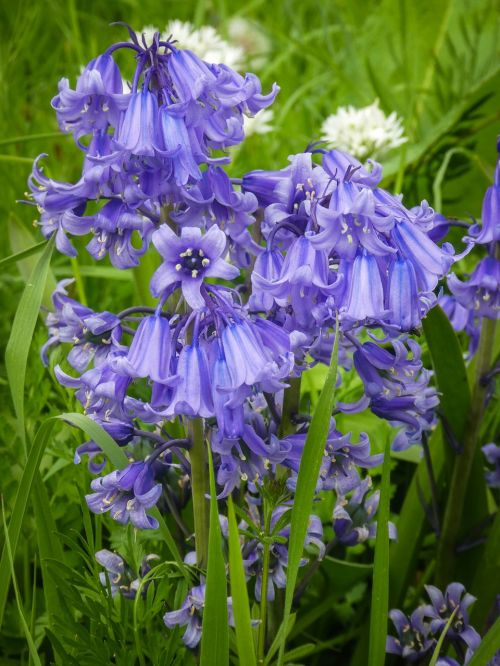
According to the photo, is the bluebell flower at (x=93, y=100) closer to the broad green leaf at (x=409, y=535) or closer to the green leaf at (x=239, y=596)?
the green leaf at (x=239, y=596)

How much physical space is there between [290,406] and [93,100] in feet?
1.56

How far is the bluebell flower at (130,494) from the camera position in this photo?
105cm

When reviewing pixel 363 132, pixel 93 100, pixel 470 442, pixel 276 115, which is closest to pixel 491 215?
pixel 470 442

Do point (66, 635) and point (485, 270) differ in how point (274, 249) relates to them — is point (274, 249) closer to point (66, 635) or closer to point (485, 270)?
point (485, 270)

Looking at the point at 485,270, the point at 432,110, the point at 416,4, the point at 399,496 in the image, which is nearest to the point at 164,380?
the point at 485,270

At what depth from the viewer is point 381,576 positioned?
3.51 ft

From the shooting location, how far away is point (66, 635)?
3.66 feet

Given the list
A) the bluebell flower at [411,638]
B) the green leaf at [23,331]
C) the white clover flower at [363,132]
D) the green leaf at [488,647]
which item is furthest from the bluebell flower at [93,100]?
the white clover flower at [363,132]

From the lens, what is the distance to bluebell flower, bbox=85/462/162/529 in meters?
1.05

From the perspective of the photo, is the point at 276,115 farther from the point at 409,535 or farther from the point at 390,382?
the point at 390,382

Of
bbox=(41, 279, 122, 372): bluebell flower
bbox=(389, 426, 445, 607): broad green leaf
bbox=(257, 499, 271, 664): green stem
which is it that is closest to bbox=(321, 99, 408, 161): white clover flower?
bbox=(389, 426, 445, 607): broad green leaf

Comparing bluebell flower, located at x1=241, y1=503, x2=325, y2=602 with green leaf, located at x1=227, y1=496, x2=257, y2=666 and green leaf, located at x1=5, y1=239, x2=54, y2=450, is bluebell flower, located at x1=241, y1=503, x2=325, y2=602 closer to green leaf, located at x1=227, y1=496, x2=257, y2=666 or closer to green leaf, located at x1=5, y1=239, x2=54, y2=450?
green leaf, located at x1=227, y1=496, x2=257, y2=666

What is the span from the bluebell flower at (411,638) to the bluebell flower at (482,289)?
48 centimetres

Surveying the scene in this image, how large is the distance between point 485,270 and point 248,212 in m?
0.44
